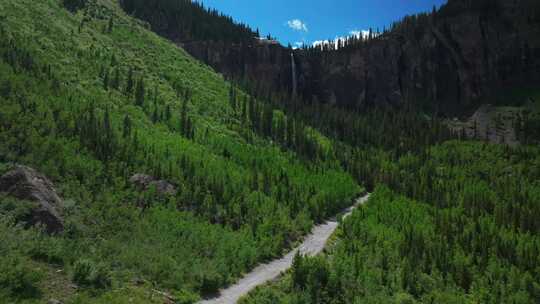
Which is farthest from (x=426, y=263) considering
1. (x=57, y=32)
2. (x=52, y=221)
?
(x=57, y=32)

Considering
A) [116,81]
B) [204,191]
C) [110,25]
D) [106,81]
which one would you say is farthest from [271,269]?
[110,25]

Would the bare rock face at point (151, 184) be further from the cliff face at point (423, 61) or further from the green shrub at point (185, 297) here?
the cliff face at point (423, 61)

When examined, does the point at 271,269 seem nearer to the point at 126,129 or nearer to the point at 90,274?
the point at 90,274

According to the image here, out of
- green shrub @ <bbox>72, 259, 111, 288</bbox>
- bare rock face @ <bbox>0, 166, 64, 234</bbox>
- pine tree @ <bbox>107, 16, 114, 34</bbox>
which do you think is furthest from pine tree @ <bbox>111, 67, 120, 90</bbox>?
green shrub @ <bbox>72, 259, 111, 288</bbox>

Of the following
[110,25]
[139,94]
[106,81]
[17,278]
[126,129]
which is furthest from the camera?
[110,25]

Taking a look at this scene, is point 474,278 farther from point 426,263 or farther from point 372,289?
point 372,289

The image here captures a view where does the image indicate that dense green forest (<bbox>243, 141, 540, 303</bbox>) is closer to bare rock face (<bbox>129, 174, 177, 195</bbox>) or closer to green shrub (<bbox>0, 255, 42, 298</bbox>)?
green shrub (<bbox>0, 255, 42, 298</bbox>)
